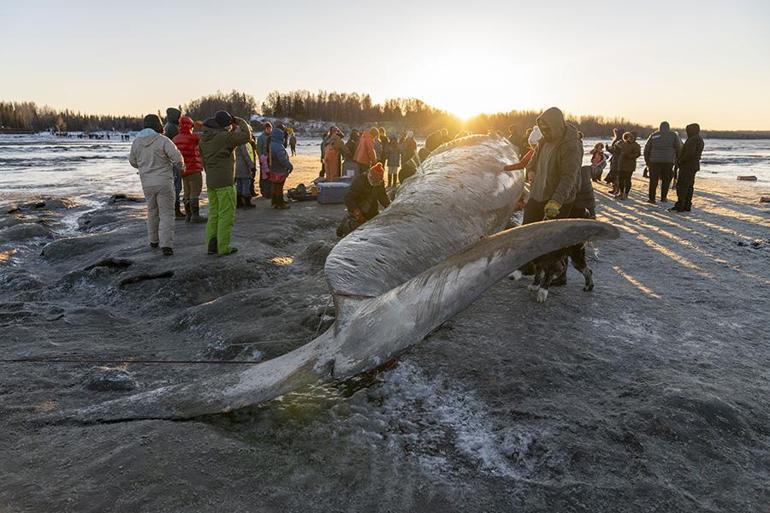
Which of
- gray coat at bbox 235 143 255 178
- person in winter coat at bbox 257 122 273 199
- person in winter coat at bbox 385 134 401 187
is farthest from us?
person in winter coat at bbox 385 134 401 187

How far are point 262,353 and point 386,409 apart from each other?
56.6 inches

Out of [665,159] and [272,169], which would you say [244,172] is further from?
[665,159]

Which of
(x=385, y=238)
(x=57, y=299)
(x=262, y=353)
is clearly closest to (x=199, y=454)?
(x=262, y=353)

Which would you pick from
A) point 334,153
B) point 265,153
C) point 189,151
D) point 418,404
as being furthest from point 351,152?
point 418,404

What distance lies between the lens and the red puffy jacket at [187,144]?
904 cm

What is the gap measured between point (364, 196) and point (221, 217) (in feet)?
7.27

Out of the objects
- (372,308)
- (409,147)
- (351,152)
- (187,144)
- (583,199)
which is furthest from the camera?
(409,147)

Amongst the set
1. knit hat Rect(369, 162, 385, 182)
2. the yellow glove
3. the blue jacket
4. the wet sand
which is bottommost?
the wet sand

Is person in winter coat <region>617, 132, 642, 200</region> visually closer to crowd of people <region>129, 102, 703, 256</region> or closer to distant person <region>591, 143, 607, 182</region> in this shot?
crowd of people <region>129, 102, 703, 256</region>

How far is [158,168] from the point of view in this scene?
718 cm

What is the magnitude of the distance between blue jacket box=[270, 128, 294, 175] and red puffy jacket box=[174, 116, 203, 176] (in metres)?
2.27

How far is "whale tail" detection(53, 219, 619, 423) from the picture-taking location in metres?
2.54

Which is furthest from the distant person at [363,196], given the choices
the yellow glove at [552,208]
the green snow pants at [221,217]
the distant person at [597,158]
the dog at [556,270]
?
the distant person at [597,158]

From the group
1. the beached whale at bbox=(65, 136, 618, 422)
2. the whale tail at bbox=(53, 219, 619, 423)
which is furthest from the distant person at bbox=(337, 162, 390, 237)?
the whale tail at bbox=(53, 219, 619, 423)
